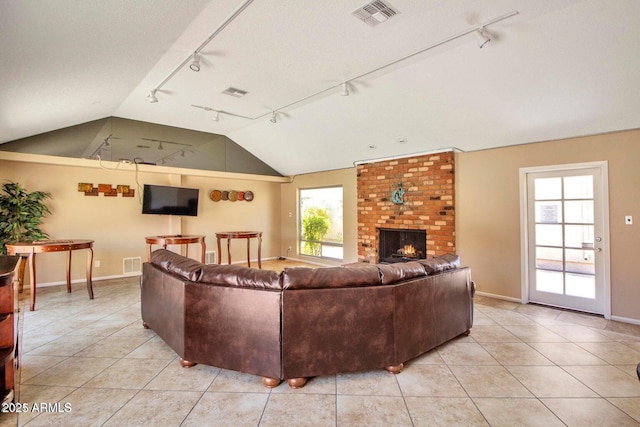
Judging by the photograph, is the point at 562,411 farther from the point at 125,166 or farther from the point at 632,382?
the point at 125,166

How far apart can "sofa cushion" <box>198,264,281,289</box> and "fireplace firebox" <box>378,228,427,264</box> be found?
3608mm

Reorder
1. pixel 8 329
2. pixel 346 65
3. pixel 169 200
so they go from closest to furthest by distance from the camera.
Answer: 1. pixel 8 329
2. pixel 346 65
3. pixel 169 200

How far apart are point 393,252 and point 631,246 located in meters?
3.12

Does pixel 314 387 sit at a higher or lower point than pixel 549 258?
lower

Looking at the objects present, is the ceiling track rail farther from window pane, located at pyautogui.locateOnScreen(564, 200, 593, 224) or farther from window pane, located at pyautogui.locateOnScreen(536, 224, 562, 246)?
window pane, located at pyautogui.locateOnScreen(536, 224, 562, 246)

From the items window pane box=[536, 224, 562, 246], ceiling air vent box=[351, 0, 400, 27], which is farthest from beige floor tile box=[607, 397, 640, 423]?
ceiling air vent box=[351, 0, 400, 27]

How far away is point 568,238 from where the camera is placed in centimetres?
396

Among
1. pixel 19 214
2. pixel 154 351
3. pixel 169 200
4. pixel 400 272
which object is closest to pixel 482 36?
pixel 400 272

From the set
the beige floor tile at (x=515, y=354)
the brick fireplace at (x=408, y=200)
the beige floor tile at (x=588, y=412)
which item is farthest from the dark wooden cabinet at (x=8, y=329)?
the brick fireplace at (x=408, y=200)

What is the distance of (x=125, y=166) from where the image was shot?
18.4ft

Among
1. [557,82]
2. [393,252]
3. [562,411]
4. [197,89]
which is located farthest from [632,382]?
[197,89]

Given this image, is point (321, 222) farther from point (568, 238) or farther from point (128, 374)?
point (128, 374)

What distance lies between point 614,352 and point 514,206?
2.01 metres

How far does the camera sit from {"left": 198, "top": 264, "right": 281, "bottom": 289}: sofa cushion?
220 centimetres
